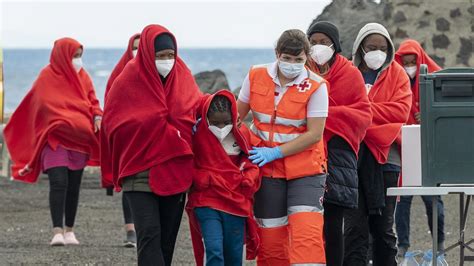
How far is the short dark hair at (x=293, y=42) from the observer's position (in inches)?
340

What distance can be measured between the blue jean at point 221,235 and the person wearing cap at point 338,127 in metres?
0.64

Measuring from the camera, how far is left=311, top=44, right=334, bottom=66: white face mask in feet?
30.5

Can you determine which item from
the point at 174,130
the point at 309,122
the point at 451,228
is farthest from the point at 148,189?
the point at 451,228

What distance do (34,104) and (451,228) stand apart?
402 cm

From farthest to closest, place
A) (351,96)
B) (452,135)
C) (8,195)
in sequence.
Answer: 1. (8,195)
2. (351,96)
3. (452,135)

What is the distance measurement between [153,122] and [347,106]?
122cm

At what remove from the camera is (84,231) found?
14.4 metres

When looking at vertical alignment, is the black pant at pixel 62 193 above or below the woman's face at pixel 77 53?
below

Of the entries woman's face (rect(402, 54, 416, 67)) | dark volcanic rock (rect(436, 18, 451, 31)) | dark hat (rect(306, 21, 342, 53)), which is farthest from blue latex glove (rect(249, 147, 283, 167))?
dark volcanic rock (rect(436, 18, 451, 31))

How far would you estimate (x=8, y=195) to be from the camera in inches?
716

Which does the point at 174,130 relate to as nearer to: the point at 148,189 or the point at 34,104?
the point at 148,189

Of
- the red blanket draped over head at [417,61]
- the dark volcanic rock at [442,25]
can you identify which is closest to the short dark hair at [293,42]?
the red blanket draped over head at [417,61]

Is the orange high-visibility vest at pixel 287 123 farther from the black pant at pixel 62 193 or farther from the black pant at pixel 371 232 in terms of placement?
the black pant at pixel 62 193

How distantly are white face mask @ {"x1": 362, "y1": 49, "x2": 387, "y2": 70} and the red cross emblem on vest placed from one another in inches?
47.3
